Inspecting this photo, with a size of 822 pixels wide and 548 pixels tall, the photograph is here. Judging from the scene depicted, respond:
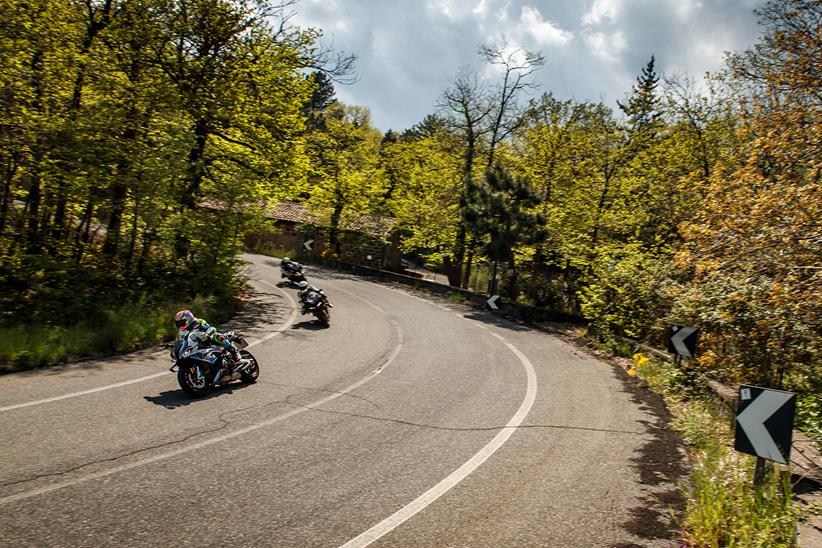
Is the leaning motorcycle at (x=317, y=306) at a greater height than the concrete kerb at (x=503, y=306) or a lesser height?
lesser

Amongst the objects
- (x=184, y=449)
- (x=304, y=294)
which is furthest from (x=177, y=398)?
(x=304, y=294)

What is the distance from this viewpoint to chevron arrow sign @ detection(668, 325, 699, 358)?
11.2 meters

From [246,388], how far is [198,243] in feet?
28.3

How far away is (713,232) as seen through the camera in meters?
9.09

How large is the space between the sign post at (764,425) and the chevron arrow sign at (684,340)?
6.03 meters

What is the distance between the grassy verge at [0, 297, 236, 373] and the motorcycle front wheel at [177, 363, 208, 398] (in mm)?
3040

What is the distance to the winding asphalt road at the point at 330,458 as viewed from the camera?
479 centimetres

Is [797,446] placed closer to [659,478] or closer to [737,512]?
[659,478]

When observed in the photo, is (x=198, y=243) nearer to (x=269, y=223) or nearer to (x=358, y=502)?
(x=269, y=223)

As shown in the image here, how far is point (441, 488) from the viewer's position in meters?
5.85

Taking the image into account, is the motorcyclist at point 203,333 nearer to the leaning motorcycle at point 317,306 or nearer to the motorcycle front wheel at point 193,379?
the motorcycle front wheel at point 193,379

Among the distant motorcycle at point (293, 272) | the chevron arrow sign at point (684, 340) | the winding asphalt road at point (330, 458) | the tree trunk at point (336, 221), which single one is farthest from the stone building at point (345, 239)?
the chevron arrow sign at point (684, 340)

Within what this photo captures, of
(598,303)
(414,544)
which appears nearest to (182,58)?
(598,303)

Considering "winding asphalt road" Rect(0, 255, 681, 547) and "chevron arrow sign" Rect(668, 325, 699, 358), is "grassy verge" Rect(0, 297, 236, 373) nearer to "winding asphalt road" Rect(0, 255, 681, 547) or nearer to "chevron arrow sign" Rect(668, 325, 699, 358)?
"winding asphalt road" Rect(0, 255, 681, 547)
